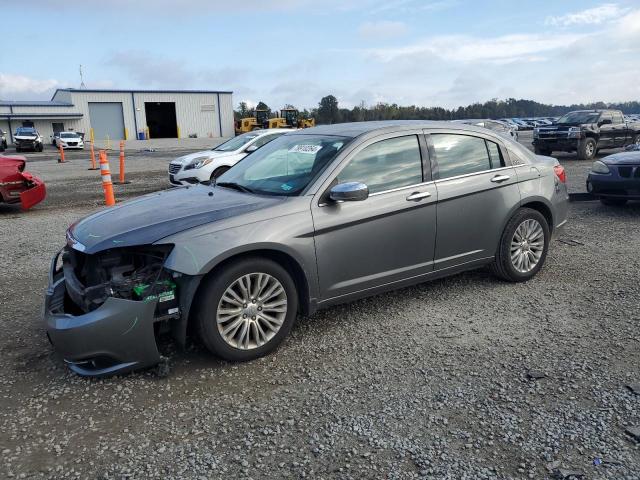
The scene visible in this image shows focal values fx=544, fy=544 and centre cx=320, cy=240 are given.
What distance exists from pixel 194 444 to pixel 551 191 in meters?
4.27

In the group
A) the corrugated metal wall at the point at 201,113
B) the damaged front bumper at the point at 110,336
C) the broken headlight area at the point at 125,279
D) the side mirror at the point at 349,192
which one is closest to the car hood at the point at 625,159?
the side mirror at the point at 349,192

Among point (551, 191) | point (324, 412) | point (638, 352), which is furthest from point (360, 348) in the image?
point (551, 191)

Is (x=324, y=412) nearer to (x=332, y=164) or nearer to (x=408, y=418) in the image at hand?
(x=408, y=418)

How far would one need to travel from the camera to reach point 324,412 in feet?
10.5

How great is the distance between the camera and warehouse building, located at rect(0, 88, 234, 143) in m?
52.6

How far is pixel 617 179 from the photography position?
28.5 ft

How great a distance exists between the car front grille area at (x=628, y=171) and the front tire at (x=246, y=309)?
6.97 metres

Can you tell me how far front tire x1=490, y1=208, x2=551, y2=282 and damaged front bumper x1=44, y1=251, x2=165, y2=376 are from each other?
3.31 meters

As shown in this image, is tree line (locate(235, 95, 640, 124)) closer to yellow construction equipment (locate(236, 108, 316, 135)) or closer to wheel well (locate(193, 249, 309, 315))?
yellow construction equipment (locate(236, 108, 316, 135))

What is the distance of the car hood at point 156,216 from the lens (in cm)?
366

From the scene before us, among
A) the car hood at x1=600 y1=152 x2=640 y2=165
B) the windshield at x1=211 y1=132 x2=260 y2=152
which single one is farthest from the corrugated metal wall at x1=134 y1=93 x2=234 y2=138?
the car hood at x1=600 y1=152 x2=640 y2=165

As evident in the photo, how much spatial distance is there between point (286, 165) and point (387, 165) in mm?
861

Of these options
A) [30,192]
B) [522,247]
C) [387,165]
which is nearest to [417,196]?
[387,165]

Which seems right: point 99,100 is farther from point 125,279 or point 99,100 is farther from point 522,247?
point 125,279
